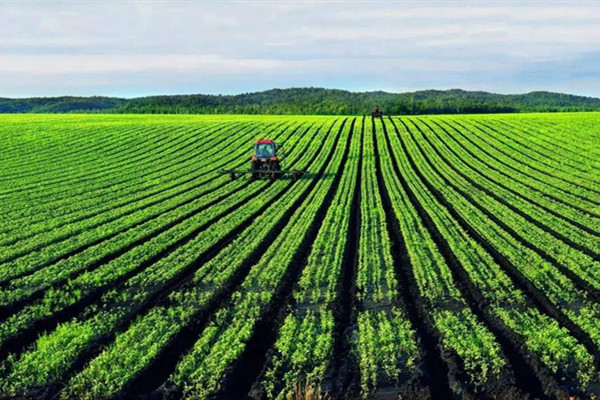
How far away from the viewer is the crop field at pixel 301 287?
9.30 metres

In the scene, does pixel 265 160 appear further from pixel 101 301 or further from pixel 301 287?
pixel 101 301

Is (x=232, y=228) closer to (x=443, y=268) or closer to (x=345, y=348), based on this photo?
(x=443, y=268)

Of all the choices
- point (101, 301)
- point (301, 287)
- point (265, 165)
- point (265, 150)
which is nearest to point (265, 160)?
point (265, 165)

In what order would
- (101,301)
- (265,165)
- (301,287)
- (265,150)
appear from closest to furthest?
1. (101,301)
2. (301,287)
3. (265,165)
4. (265,150)

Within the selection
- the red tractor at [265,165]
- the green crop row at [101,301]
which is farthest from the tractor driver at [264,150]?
the green crop row at [101,301]

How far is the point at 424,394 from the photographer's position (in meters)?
8.58

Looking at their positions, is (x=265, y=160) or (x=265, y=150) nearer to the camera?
(x=265, y=160)

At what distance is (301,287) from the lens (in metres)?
13.6

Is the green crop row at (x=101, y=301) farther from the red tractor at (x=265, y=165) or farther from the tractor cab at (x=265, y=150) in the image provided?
the tractor cab at (x=265, y=150)

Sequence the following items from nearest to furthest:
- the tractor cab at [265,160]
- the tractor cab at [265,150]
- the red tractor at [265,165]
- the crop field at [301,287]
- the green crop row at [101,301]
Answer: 1. the crop field at [301,287]
2. the green crop row at [101,301]
3. the red tractor at [265,165]
4. the tractor cab at [265,160]
5. the tractor cab at [265,150]

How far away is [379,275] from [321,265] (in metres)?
1.66

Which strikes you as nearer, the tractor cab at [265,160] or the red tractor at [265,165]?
the red tractor at [265,165]

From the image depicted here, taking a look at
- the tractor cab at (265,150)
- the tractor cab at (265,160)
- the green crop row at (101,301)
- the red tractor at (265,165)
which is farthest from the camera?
the tractor cab at (265,150)

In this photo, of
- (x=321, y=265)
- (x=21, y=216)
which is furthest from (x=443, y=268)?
(x=21, y=216)
